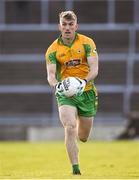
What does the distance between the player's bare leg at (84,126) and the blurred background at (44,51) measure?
61.6ft

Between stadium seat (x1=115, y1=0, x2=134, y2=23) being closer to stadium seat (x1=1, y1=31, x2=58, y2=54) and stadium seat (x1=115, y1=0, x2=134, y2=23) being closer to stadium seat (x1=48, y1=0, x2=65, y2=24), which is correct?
stadium seat (x1=48, y1=0, x2=65, y2=24)

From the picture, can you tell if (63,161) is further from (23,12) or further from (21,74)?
(23,12)

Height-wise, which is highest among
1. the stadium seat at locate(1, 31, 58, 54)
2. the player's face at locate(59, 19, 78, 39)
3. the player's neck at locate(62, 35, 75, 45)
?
the player's face at locate(59, 19, 78, 39)

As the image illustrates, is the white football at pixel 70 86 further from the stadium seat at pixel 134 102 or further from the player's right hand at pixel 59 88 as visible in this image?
the stadium seat at pixel 134 102

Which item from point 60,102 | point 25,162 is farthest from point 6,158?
point 60,102

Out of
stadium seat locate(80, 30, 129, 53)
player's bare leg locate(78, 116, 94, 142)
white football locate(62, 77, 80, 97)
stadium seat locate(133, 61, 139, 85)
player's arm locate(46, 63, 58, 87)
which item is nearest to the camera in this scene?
white football locate(62, 77, 80, 97)

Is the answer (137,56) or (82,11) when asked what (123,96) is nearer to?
(137,56)

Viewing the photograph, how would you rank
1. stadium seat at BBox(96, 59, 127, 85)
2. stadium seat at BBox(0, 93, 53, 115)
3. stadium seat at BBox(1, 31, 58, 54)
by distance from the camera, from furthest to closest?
1. stadium seat at BBox(1, 31, 58, 54)
2. stadium seat at BBox(96, 59, 127, 85)
3. stadium seat at BBox(0, 93, 53, 115)

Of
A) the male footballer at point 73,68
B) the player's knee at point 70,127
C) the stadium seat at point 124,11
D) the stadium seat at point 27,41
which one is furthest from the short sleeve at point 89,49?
the stadium seat at point 124,11

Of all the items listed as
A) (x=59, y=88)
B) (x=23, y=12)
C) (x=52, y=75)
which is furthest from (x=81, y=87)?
(x=23, y=12)

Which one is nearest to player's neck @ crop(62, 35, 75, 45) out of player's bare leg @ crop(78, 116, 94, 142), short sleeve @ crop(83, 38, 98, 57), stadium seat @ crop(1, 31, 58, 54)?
short sleeve @ crop(83, 38, 98, 57)

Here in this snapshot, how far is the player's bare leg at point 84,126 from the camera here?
1326 centimetres

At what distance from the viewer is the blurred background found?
33.8 meters

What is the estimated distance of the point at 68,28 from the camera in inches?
497
